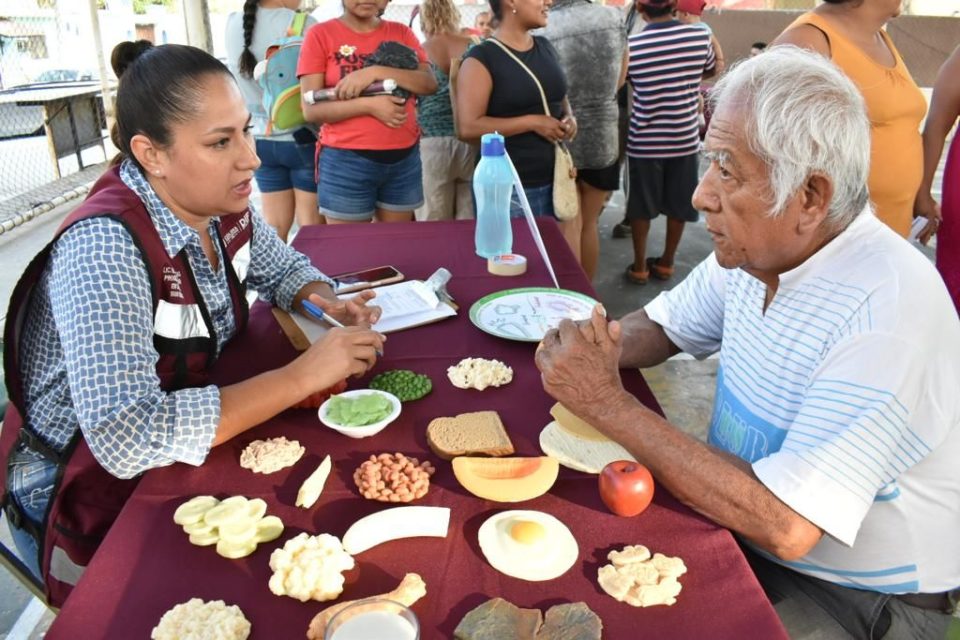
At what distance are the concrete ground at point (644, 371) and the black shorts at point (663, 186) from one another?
0.54 m

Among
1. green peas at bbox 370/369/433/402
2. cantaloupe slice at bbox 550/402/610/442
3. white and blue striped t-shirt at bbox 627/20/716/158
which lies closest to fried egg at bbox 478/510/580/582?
cantaloupe slice at bbox 550/402/610/442

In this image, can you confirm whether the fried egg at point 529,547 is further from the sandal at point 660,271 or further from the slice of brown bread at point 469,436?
the sandal at point 660,271

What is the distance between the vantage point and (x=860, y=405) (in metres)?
1.15

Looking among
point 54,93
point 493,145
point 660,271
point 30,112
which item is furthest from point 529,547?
point 30,112

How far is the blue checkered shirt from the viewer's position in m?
1.26

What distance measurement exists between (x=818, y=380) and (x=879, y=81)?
5.25 feet

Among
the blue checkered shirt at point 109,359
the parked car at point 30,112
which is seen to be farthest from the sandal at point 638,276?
the parked car at point 30,112

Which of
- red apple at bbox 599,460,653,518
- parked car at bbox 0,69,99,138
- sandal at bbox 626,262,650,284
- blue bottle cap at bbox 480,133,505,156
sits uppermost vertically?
blue bottle cap at bbox 480,133,505,156

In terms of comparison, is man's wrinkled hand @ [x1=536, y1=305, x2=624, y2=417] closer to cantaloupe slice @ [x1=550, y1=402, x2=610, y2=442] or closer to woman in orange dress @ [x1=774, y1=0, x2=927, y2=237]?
cantaloupe slice @ [x1=550, y1=402, x2=610, y2=442]

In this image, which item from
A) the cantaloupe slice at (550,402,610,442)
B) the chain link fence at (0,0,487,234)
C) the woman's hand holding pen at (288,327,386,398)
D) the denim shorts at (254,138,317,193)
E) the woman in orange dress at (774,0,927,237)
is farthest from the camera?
the chain link fence at (0,0,487,234)

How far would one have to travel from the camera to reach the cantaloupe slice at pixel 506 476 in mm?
1209

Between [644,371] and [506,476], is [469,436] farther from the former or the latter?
[644,371]

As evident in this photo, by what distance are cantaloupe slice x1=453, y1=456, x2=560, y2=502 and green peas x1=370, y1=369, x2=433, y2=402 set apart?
29 cm

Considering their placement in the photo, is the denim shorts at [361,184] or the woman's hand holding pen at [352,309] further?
the denim shorts at [361,184]
